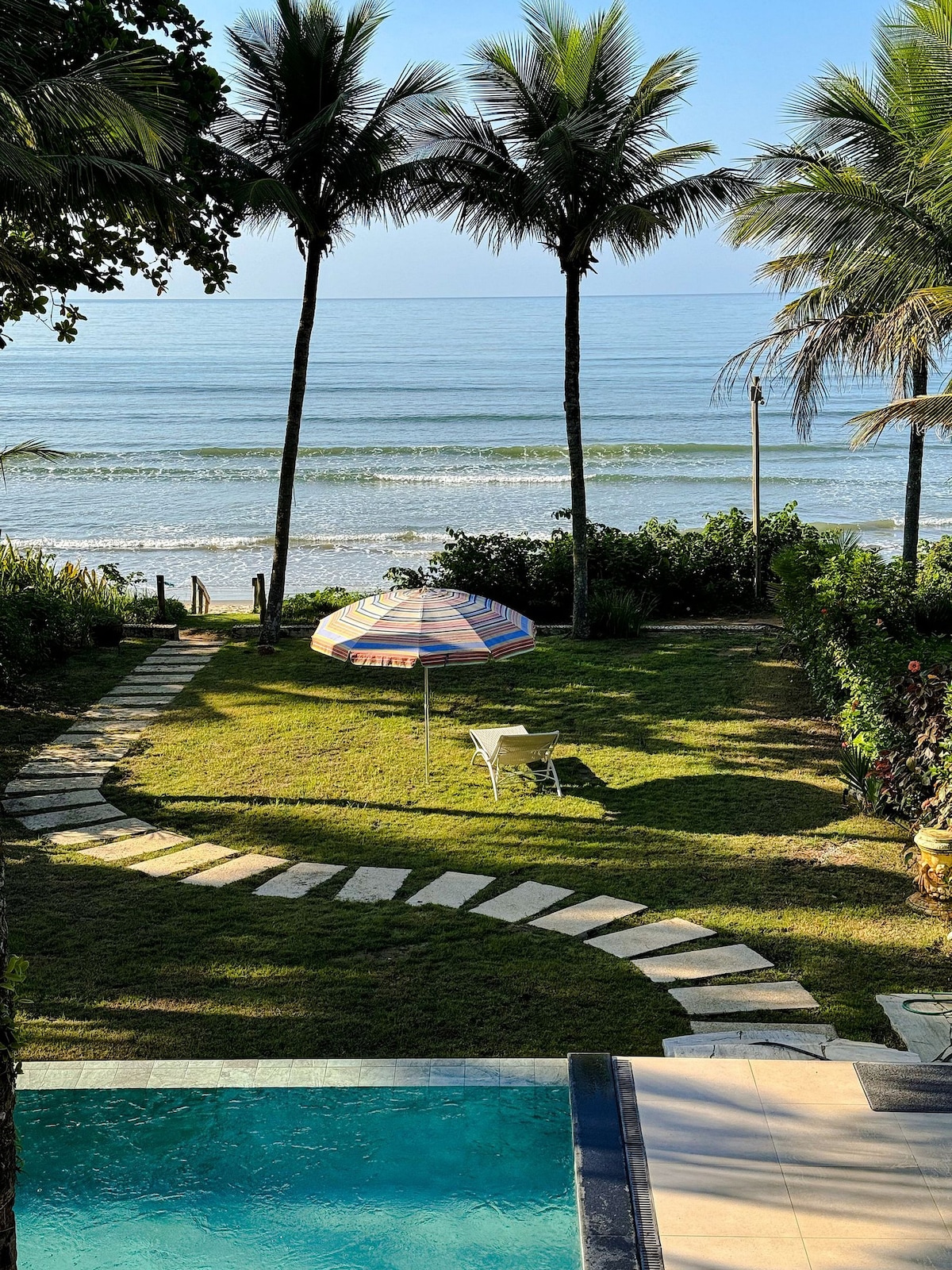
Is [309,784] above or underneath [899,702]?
underneath

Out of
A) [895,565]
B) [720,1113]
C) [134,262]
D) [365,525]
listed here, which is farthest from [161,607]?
[365,525]

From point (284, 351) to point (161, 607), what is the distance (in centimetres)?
5931

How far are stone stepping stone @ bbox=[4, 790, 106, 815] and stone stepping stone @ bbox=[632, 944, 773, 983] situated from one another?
499cm

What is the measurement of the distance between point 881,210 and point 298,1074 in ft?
33.3

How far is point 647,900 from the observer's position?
301 inches

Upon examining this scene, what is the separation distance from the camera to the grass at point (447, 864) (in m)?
6.25

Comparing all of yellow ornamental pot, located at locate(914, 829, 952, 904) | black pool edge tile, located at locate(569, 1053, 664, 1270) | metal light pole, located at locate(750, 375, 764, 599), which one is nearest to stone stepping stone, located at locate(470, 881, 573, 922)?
black pool edge tile, located at locate(569, 1053, 664, 1270)

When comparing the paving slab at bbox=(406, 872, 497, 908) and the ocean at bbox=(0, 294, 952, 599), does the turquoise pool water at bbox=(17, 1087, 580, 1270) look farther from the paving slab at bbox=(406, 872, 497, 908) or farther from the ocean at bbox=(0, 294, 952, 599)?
the ocean at bbox=(0, 294, 952, 599)

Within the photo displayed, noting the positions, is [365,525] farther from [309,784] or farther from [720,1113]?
[720,1113]

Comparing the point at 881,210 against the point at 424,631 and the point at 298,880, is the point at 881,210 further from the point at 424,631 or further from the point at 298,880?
the point at 298,880

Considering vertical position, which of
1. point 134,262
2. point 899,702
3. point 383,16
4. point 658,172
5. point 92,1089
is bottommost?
point 92,1089

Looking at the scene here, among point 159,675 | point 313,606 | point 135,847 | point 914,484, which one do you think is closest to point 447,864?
point 135,847

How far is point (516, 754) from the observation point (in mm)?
9758

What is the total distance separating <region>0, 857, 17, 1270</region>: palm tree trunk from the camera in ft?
11.9
